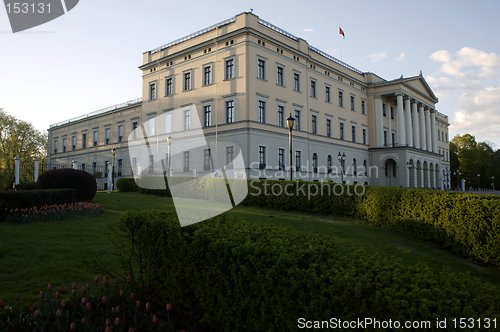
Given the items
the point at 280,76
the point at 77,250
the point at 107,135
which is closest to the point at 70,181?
the point at 77,250

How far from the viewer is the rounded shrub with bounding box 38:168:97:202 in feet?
57.4

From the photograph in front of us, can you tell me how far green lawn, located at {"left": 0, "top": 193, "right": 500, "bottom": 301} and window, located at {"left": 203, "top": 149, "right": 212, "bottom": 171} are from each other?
76.8 ft

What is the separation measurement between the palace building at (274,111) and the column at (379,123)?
5.5 inches

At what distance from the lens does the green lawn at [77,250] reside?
6.46m

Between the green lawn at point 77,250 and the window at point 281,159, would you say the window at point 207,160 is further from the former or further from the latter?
the green lawn at point 77,250

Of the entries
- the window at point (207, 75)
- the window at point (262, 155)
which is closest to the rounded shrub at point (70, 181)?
the window at point (262, 155)

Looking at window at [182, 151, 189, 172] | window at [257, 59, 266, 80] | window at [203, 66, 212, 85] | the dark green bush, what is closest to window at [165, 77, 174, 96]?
window at [203, 66, 212, 85]

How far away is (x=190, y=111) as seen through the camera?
39625mm

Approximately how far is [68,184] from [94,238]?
894 cm

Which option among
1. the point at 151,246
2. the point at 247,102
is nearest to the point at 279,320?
the point at 151,246

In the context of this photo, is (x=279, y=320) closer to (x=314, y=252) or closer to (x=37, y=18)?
(x=314, y=252)

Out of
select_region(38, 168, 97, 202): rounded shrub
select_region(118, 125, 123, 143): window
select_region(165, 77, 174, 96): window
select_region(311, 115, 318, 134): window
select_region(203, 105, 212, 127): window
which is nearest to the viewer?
select_region(38, 168, 97, 202): rounded shrub

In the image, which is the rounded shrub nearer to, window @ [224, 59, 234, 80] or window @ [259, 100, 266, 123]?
window @ [259, 100, 266, 123]

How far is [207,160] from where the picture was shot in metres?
37.5
